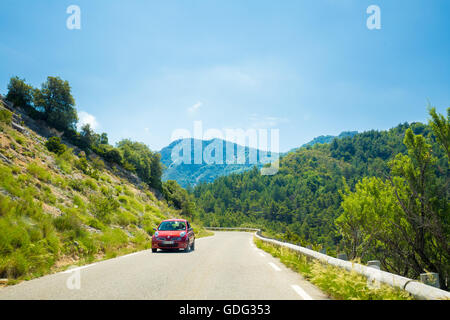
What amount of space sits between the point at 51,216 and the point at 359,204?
39220 millimetres

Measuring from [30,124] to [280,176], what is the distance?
554ft

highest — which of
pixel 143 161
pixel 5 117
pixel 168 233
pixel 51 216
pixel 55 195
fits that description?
pixel 5 117

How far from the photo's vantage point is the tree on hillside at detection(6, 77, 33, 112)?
2920cm

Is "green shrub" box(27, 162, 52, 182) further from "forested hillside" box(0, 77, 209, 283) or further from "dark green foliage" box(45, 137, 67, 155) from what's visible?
"dark green foliage" box(45, 137, 67, 155)

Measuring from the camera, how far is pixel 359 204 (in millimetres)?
41594

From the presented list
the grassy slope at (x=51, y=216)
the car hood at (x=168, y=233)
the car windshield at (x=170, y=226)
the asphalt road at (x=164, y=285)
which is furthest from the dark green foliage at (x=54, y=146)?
the asphalt road at (x=164, y=285)

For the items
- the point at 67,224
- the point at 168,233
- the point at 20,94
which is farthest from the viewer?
the point at 20,94

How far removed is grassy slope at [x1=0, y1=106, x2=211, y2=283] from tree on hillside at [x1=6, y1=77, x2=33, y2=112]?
268 inches

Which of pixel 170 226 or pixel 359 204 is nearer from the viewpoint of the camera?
pixel 170 226

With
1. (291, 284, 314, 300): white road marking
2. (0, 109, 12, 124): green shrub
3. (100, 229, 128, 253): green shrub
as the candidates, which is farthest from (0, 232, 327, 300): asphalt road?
(0, 109, 12, 124): green shrub

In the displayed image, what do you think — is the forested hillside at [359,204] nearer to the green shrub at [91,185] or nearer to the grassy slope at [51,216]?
the grassy slope at [51,216]

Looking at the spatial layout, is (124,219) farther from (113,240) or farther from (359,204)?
(359,204)

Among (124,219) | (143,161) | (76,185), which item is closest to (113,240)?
(124,219)
